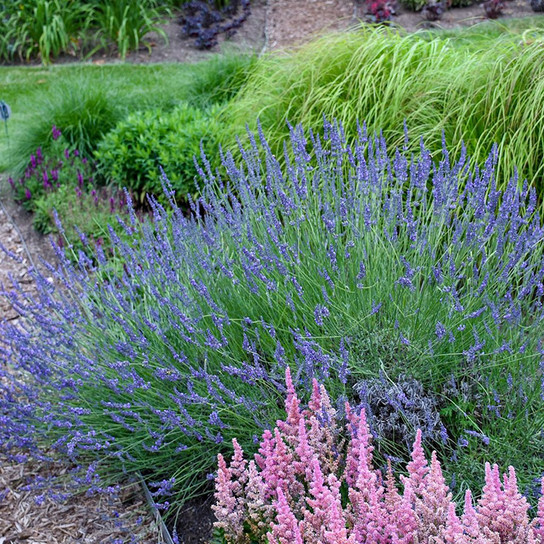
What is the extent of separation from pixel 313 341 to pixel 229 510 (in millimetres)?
707

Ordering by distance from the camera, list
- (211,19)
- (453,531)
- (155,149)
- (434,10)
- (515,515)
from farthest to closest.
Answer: (211,19) → (434,10) → (155,149) → (515,515) → (453,531)

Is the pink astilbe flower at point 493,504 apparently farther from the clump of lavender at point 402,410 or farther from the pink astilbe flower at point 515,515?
the clump of lavender at point 402,410

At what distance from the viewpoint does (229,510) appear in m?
2.22

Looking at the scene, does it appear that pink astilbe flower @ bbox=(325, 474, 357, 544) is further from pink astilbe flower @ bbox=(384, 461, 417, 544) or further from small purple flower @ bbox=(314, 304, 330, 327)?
small purple flower @ bbox=(314, 304, 330, 327)

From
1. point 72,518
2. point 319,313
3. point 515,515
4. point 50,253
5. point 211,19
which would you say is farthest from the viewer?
point 211,19

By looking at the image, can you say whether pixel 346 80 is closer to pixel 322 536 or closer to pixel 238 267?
pixel 238 267

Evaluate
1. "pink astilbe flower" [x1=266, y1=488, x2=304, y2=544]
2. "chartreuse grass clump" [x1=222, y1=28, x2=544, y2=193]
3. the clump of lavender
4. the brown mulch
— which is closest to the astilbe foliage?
"pink astilbe flower" [x1=266, y1=488, x2=304, y2=544]

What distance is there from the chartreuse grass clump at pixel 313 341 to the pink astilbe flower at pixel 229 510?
31cm

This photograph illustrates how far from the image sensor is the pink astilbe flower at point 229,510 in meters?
2.15

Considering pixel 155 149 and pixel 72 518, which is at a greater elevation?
pixel 155 149

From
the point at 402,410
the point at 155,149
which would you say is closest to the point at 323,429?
the point at 402,410

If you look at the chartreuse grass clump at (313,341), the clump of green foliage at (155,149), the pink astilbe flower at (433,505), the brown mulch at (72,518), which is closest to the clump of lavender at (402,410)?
the chartreuse grass clump at (313,341)

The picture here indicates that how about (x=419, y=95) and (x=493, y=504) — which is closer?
(x=493, y=504)

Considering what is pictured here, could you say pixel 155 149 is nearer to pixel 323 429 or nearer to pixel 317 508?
pixel 323 429
